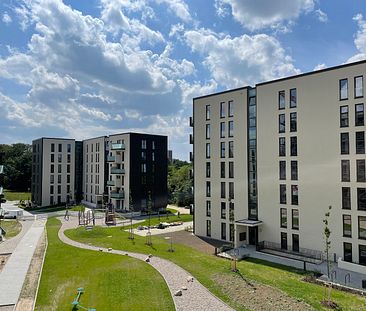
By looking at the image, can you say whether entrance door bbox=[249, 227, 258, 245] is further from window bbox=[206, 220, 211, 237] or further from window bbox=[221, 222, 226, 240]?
window bbox=[206, 220, 211, 237]

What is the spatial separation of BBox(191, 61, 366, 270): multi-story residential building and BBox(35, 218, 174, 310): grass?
11.9m

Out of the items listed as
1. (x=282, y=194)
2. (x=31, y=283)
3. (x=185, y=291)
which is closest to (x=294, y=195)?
(x=282, y=194)

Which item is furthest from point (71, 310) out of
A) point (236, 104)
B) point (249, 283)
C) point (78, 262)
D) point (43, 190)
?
point (43, 190)

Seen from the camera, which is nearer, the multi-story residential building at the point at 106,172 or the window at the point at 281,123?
the window at the point at 281,123

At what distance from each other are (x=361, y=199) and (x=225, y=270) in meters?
11.7

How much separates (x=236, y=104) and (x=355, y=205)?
1465cm

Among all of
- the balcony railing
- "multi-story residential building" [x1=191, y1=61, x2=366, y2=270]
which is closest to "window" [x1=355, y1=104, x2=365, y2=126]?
"multi-story residential building" [x1=191, y1=61, x2=366, y2=270]

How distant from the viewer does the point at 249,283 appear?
19516mm

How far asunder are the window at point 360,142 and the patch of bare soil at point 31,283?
79.9 ft

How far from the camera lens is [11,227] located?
40.7 m

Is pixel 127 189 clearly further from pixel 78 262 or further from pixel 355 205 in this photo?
pixel 355 205

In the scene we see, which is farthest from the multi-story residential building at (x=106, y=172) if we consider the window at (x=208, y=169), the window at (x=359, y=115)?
the window at (x=359, y=115)

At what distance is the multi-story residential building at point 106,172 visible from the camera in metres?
53.7

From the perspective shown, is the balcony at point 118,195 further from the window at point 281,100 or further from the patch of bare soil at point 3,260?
the window at point 281,100
